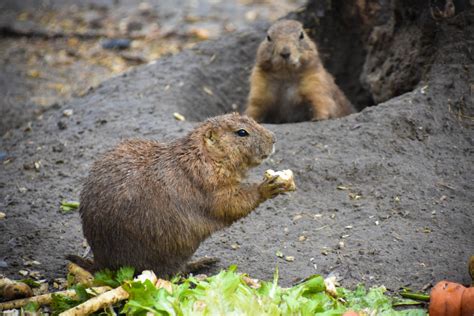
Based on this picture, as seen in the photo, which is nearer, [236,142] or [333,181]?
[236,142]

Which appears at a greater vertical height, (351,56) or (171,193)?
(171,193)

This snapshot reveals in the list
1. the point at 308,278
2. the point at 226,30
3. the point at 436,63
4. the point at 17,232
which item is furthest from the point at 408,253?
the point at 226,30

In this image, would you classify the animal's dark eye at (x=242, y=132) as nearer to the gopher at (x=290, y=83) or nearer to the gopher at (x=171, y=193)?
the gopher at (x=171, y=193)

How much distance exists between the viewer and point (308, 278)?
5230mm

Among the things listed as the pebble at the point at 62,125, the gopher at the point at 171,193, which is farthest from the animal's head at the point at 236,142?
the pebble at the point at 62,125

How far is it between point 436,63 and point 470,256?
8.33 feet

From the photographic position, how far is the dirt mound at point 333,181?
221 inches

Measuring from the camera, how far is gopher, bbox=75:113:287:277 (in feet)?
16.6

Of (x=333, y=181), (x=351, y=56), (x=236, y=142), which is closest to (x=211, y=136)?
(x=236, y=142)

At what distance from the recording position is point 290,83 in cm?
877

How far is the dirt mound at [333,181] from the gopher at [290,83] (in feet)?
2.41

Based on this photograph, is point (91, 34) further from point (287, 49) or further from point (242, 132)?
point (242, 132)

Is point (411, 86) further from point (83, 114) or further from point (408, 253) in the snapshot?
point (83, 114)

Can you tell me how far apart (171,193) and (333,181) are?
1.93 metres
